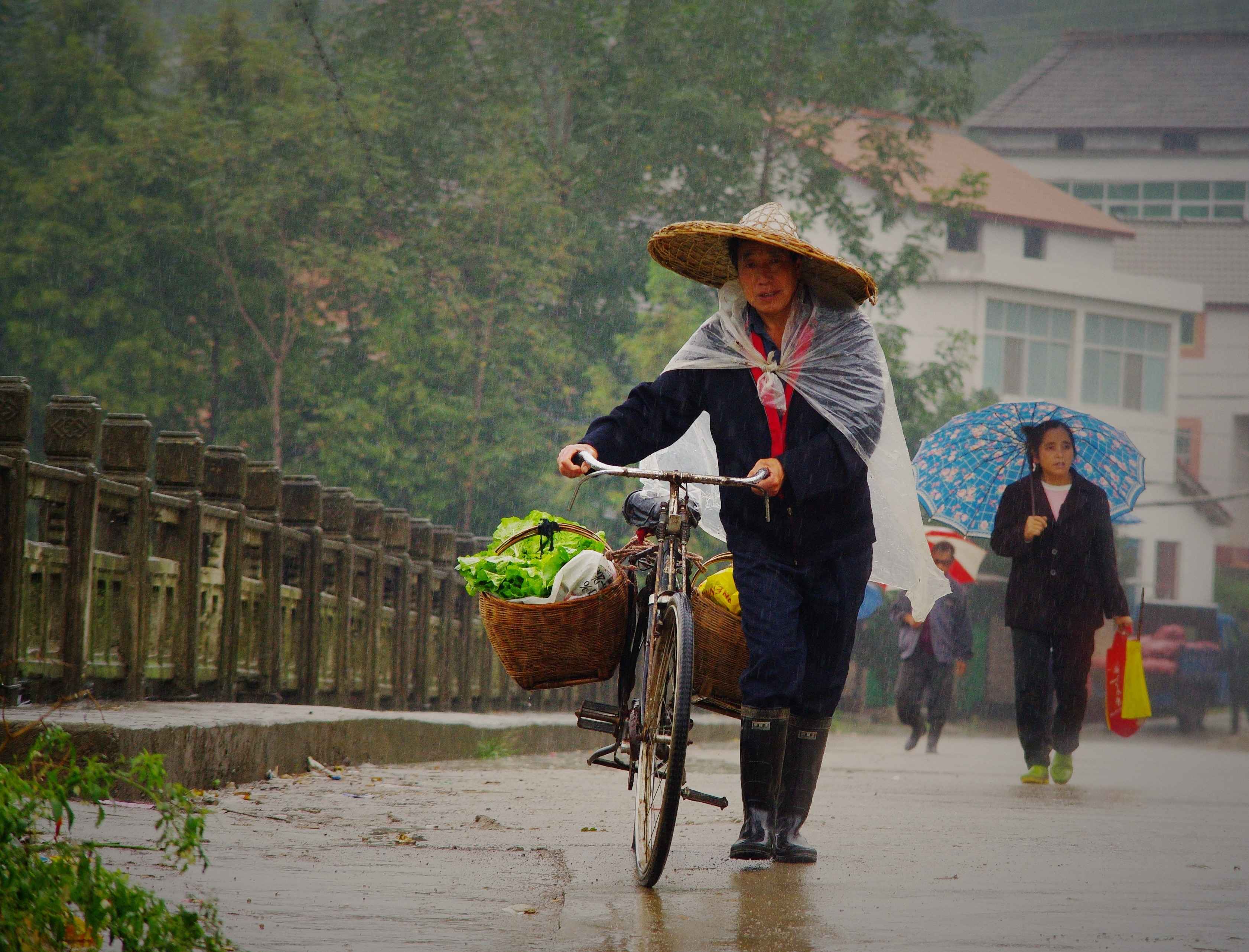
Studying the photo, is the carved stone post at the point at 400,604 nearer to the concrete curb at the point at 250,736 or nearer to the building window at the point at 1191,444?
the concrete curb at the point at 250,736

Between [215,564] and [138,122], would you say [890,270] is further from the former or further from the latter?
[215,564]

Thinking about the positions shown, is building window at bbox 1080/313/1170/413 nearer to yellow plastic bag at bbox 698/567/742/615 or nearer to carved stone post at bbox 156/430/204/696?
carved stone post at bbox 156/430/204/696

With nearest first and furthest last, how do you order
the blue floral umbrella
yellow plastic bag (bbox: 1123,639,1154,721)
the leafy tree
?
yellow plastic bag (bbox: 1123,639,1154,721)
the blue floral umbrella
the leafy tree

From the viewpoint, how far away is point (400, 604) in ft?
43.4

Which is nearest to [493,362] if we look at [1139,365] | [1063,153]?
[1139,365]

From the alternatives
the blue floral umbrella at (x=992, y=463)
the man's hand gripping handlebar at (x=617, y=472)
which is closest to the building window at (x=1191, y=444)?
the blue floral umbrella at (x=992, y=463)

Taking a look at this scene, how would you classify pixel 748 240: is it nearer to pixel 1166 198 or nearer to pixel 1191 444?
pixel 1191 444

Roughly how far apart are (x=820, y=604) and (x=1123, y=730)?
5531 millimetres

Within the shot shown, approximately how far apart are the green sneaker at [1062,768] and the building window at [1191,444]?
5188 centimetres

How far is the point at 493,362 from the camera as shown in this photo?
30.0m

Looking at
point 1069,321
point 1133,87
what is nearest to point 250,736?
point 1069,321

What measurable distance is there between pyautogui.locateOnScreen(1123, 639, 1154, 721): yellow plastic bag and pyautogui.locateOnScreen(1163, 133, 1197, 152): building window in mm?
56696

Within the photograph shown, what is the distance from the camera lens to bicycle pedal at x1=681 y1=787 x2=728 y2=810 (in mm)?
4566

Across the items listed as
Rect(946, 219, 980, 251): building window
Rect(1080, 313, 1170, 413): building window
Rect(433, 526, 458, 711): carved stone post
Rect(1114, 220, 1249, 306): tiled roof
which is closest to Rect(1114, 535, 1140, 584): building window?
Rect(1080, 313, 1170, 413): building window
